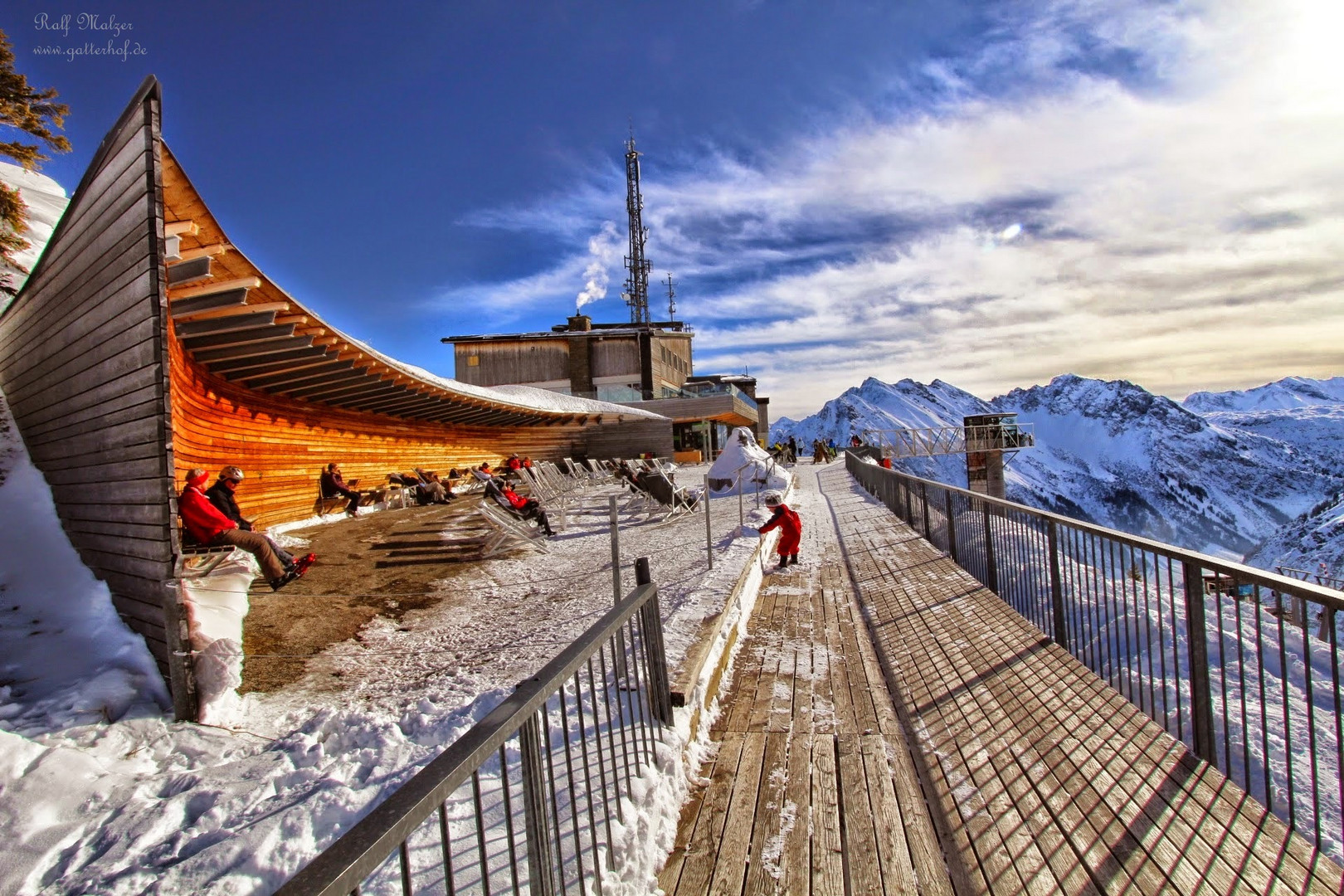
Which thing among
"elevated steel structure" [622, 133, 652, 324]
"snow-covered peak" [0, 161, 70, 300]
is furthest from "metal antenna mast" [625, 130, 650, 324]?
"snow-covered peak" [0, 161, 70, 300]

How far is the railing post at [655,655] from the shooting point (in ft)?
9.68

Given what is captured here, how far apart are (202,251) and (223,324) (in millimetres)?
1881

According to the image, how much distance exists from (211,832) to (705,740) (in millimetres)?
2177

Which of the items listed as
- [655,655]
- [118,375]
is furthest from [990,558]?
[118,375]

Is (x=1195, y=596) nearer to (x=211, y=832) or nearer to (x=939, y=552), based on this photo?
(x=211, y=832)

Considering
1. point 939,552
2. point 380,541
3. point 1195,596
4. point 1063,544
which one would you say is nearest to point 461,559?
point 380,541

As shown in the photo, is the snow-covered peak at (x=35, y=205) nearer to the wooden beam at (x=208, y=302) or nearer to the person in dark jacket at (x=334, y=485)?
the person in dark jacket at (x=334, y=485)

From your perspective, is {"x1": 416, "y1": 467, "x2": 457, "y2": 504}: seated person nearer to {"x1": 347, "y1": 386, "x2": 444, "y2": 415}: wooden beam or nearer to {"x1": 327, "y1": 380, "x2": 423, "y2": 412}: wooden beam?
{"x1": 347, "y1": 386, "x2": 444, "y2": 415}: wooden beam

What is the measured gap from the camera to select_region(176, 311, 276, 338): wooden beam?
7.68 m

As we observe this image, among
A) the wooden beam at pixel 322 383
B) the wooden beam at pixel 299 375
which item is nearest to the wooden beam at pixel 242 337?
the wooden beam at pixel 299 375

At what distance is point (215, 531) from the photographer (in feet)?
19.3

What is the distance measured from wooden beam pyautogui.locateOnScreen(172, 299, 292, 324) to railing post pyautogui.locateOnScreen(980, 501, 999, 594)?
27.7ft

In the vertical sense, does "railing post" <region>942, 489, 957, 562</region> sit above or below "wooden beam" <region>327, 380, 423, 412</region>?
below

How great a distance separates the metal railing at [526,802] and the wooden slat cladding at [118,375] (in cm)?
242
